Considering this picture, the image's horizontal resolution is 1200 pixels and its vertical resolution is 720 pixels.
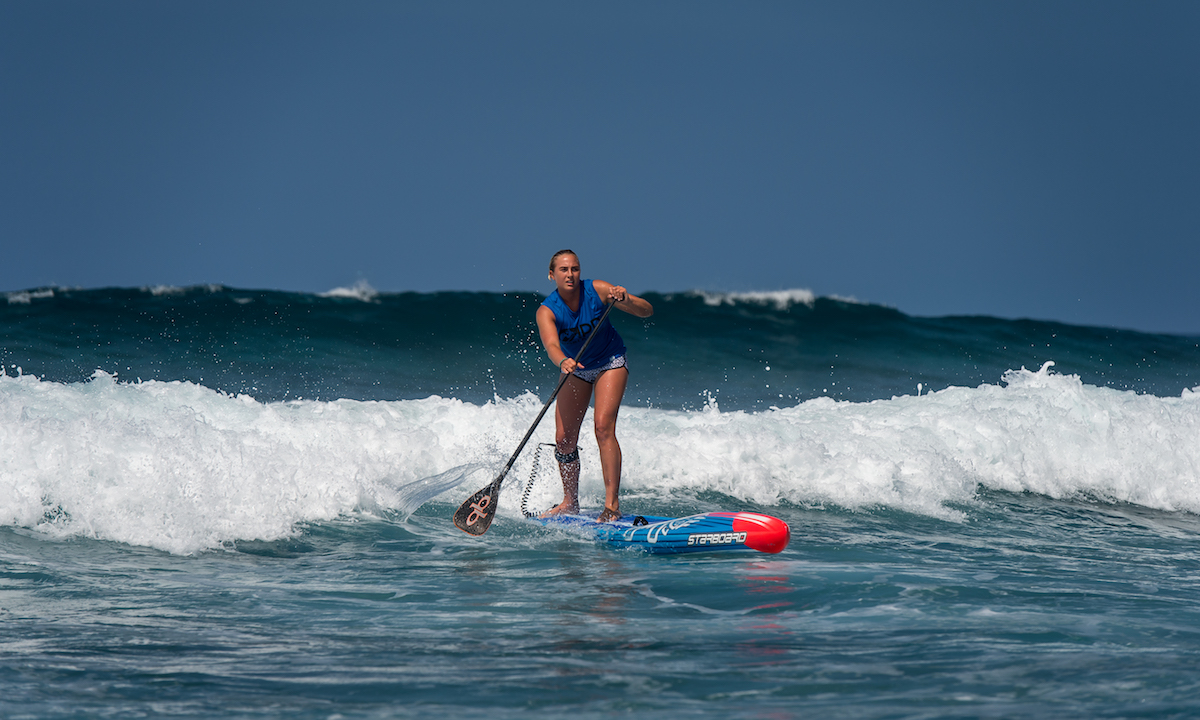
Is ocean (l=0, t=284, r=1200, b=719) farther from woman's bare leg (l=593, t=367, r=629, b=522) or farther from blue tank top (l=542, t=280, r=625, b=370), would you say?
blue tank top (l=542, t=280, r=625, b=370)

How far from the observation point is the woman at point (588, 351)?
6.42 meters

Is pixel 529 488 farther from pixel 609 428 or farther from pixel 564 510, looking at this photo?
pixel 609 428

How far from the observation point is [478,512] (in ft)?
21.2

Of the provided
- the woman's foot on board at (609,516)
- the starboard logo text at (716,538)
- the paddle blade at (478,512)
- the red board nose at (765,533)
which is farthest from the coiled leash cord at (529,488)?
the red board nose at (765,533)

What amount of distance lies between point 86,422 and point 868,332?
16375 mm

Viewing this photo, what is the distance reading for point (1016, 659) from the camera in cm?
382

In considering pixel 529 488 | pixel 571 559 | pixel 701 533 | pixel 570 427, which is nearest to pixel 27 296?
pixel 529 488

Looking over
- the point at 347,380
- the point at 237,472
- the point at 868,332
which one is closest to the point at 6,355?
the point at 347,380

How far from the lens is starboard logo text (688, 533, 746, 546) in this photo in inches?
228

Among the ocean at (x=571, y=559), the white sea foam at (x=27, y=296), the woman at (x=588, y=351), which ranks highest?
the white sea foam at (x=27, y=296)

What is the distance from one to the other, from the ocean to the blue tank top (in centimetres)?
125

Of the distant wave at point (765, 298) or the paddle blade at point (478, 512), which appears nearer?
the paddle blade at point (478, 512)

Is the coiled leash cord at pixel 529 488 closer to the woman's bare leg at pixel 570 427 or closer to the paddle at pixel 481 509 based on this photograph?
the woman's bare leg at pixel 570 427

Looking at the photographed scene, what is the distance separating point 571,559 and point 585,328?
162cm
